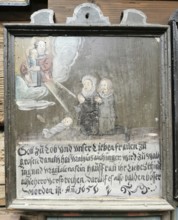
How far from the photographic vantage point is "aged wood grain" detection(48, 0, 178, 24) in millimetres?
824

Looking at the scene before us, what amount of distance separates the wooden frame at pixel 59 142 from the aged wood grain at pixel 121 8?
53 millimetres

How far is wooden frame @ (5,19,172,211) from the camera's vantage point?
2.56ft

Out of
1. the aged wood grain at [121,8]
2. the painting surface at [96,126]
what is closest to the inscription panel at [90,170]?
the painting surface at [96,126]

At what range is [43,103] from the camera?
2.59ft

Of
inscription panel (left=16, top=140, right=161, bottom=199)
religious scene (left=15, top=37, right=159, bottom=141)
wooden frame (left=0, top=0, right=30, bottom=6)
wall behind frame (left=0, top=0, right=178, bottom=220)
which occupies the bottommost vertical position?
inscription panel (left=16, top=140, right=161, bottom=199)

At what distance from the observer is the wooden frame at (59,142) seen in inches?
30.7

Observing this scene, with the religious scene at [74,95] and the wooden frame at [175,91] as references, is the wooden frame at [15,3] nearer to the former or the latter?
the religious scene at [74,95]

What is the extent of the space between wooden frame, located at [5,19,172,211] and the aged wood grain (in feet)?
0.17

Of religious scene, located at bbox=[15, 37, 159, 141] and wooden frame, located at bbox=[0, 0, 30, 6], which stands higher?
wooden frame, located at bbox=[0, 0, 30, 6]

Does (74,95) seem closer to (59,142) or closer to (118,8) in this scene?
(59,142)

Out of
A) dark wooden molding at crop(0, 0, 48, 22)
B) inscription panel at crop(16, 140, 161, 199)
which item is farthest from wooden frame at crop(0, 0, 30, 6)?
inscription panel at crop(16, 140, 161, 199)

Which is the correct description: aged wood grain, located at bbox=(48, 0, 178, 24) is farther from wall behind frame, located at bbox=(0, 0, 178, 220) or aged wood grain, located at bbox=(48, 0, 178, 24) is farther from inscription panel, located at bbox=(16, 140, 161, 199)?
inscription panel, located at bbox=(16, 140, 161, 199)

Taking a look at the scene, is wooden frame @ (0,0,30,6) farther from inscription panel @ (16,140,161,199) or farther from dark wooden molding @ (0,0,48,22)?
inscription panel @ (16,140,161,199)

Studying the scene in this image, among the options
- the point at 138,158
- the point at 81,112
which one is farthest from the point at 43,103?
the point at 138,158
